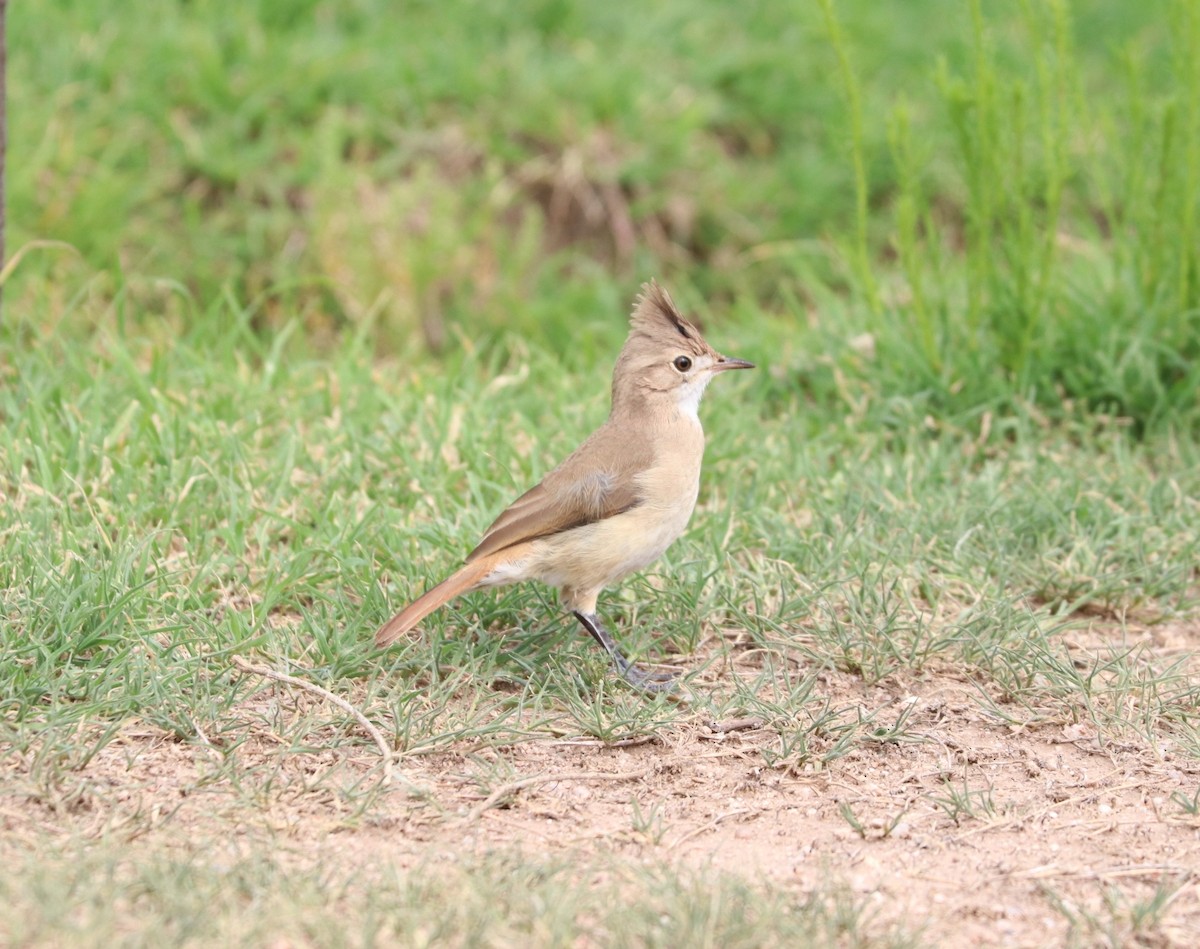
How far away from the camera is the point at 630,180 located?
7738 millimetres

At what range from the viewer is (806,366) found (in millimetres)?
5988

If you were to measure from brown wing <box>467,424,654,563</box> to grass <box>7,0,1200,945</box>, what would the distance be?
363mm

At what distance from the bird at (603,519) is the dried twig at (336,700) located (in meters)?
0.18

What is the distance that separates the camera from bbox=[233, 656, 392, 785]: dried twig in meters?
3.51

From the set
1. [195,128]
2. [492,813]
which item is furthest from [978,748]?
[195,128]

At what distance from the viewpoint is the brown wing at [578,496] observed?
3.97 metres

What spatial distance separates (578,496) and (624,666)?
46cm

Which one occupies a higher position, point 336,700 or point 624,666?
point 336,700

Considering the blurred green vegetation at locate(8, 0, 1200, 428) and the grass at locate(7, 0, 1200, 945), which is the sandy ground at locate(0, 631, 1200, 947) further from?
the blurred green vegetation at locate(8, 0, 1200, 428)

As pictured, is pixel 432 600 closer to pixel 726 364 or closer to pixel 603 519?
pixel 603 519

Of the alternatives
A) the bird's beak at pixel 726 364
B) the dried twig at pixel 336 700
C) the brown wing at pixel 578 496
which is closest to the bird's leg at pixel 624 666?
the brown wing at pixel 578 496

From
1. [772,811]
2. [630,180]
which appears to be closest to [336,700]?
[772,811]

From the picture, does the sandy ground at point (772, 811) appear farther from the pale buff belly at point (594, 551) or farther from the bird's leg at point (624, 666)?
the pale buff belly at point (594, 551)

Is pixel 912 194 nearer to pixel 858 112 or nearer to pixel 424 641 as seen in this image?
pixel 858 112
